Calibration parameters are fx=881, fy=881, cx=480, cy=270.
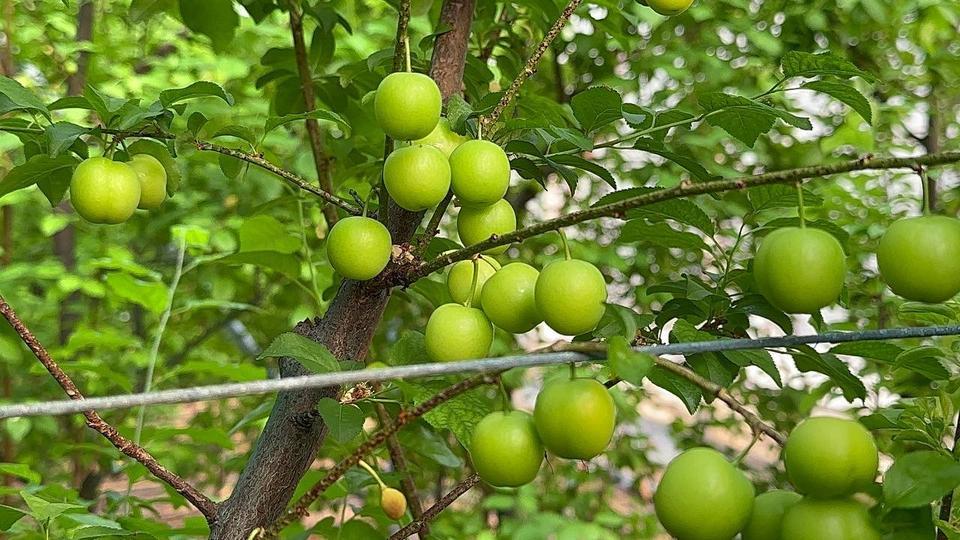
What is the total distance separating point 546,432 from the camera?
0.53 metres

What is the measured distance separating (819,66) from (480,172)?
285 millimetres

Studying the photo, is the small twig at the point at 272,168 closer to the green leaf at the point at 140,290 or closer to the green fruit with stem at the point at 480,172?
the green fruit with stem at the point at 480,172

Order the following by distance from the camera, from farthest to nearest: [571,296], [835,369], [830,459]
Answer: [835,369] < [571,296] < [830,459]

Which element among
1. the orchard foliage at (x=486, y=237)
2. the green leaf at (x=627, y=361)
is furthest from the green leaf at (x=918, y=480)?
the green leaf at (x=627, y=361)

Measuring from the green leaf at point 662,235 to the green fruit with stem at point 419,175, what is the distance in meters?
0.16

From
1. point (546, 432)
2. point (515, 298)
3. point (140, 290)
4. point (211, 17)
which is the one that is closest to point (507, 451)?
point (546, 432)

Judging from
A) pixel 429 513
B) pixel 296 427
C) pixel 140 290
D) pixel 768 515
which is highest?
pixel 768 515

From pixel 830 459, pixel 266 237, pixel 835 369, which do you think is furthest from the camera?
pixel 266 237

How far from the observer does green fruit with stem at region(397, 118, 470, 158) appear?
29.6 inches

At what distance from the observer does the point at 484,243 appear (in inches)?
24.6

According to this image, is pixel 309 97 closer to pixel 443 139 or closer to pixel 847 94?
pixel 443 139

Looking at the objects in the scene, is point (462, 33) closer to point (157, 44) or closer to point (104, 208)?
point (104, 208)

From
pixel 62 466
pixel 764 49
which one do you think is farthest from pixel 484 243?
pixel 62 466

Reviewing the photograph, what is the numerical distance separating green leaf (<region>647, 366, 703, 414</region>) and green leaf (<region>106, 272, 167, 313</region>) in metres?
1.29
